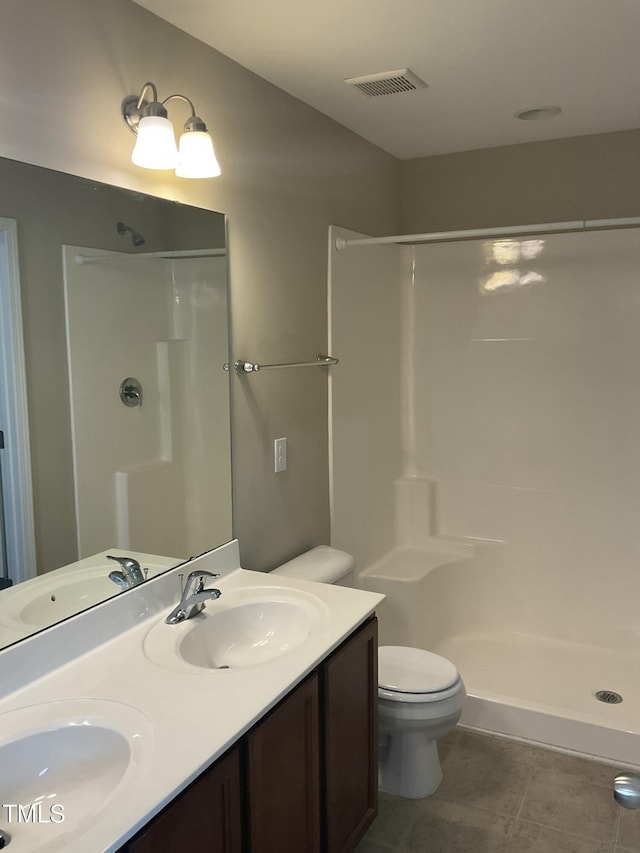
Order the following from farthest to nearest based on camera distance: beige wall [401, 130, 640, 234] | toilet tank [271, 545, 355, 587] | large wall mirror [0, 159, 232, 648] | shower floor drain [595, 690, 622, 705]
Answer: beige wall [401, 130, 640, 234]
shower floor drain [595, 690, 622, 705]
toilet tank [271, 545, 355, 587]
large wall mirror [0, 159, 232, 648]

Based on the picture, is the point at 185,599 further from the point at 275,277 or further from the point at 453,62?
the point at 453,62

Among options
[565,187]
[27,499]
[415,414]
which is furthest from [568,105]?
[27,499]

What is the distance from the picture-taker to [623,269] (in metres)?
3.16

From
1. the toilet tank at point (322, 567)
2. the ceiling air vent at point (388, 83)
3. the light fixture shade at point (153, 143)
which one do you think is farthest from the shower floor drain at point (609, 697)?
the light fixture shade at point (153, 143)

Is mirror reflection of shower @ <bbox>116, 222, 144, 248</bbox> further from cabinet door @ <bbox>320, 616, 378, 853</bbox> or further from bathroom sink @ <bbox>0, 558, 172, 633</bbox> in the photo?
cabinet door @ <bbox>320, 616, 378, 853</bbox>

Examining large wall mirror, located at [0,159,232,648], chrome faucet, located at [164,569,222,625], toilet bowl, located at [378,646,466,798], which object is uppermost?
large wall mirror, located at [0,159,232,648]

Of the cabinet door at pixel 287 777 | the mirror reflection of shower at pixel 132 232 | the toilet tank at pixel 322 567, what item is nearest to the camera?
the cabinet door at pixel 287 777

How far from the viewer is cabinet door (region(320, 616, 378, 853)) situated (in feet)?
5.98

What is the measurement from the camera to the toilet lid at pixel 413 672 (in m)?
2.33

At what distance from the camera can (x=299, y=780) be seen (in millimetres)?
Answer: 1678

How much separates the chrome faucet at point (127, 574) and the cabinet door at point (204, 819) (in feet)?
2.01

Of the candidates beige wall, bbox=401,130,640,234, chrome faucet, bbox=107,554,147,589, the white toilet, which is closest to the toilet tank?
the white toilet

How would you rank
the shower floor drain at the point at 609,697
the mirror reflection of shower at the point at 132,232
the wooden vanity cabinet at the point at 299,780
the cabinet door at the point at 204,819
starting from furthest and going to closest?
the shower floor drain at the point at 609,697, the mirror reflection of shower at the point at 132,232, the wooden vanity cabinet at the point at 299,780, the cabinet door at the point at 204,819

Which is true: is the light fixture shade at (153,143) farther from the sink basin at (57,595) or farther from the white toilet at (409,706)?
the white toilet at (409,706)
